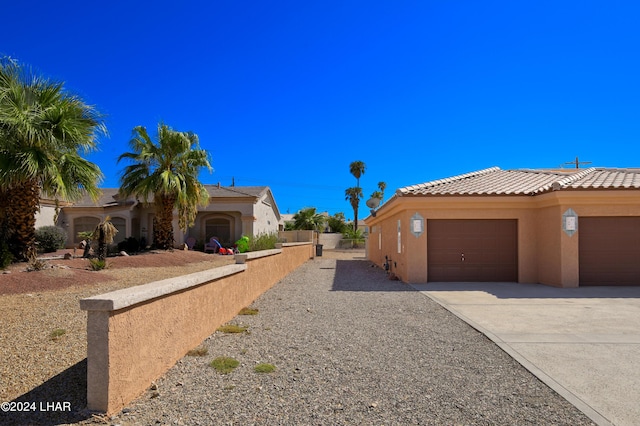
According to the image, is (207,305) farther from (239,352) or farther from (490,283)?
(490,283)

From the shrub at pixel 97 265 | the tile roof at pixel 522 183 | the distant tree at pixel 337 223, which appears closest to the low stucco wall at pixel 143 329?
the tile roof at pixel 522 183

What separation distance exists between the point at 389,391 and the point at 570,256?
410 inches

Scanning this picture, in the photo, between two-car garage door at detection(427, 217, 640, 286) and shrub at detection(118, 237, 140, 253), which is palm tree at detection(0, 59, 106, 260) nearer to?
shrub at detection(118, 237, 140, 253)

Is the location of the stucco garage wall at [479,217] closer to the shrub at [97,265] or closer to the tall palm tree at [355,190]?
the shrub at [97,265]

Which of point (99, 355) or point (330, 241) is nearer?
point (99, 355)

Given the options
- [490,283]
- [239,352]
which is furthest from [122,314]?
[490,283]

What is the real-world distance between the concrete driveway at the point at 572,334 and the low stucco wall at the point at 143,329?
4.41 metres

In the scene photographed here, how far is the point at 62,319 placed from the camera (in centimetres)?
752

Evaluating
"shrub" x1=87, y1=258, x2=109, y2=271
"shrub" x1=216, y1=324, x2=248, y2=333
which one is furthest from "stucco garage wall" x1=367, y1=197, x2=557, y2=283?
"shrub" x1=87, y1=258, x2=109, y2=271

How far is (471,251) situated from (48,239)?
70.6ft

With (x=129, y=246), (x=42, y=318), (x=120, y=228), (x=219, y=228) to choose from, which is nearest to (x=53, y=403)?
(x=42, y=318)

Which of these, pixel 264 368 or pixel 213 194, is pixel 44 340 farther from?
pixel 213 194

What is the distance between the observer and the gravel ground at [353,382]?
12.8 feet

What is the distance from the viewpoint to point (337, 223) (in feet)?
180
